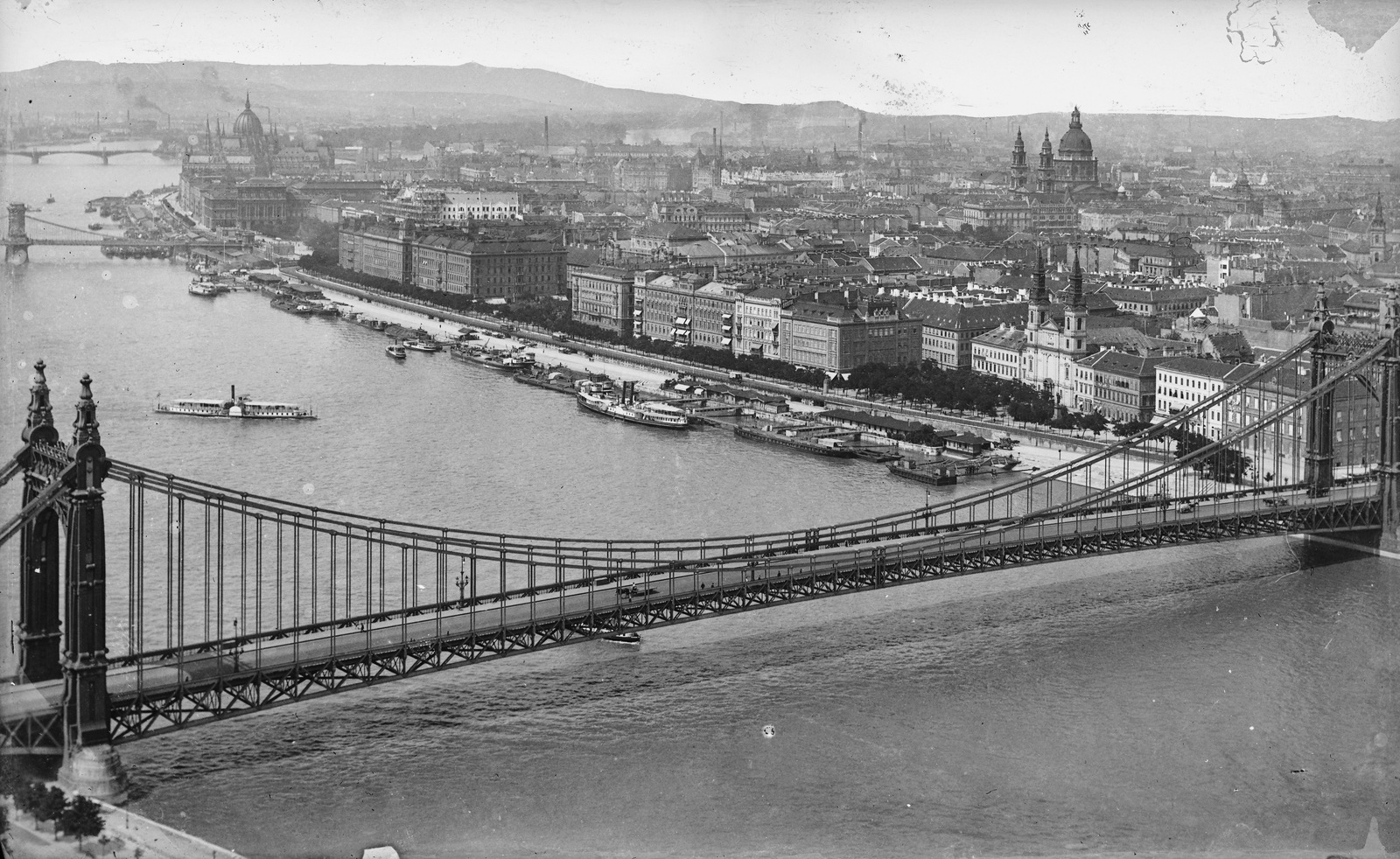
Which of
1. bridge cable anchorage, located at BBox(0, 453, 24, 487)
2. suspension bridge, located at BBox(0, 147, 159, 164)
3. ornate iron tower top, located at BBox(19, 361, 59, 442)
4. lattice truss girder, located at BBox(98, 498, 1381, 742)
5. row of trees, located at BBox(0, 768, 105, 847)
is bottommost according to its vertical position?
row of trees, located at BBox(0, 768, 105, 847)

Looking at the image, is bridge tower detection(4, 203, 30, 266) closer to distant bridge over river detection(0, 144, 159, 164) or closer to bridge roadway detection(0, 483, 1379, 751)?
distant bridge over river detection(0, 144, 159, 164)

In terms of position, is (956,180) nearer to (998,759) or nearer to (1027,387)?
(1027,387)

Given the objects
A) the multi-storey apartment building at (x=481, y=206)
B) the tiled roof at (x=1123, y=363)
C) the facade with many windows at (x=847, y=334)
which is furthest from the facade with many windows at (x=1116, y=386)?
the multi-storey apartment building at (x=481, y=206)

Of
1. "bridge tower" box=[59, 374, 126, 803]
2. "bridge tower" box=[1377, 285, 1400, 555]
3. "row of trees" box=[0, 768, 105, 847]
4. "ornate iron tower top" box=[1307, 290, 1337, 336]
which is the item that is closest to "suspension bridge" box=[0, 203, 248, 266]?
"ornate iron tower top" box=[1307, 290, 1337, 336]

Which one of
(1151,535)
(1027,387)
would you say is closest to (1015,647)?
(1151,535)

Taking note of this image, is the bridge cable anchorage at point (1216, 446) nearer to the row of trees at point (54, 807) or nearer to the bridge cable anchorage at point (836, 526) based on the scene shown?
the bridge cable anchorage at point (836, 526)
